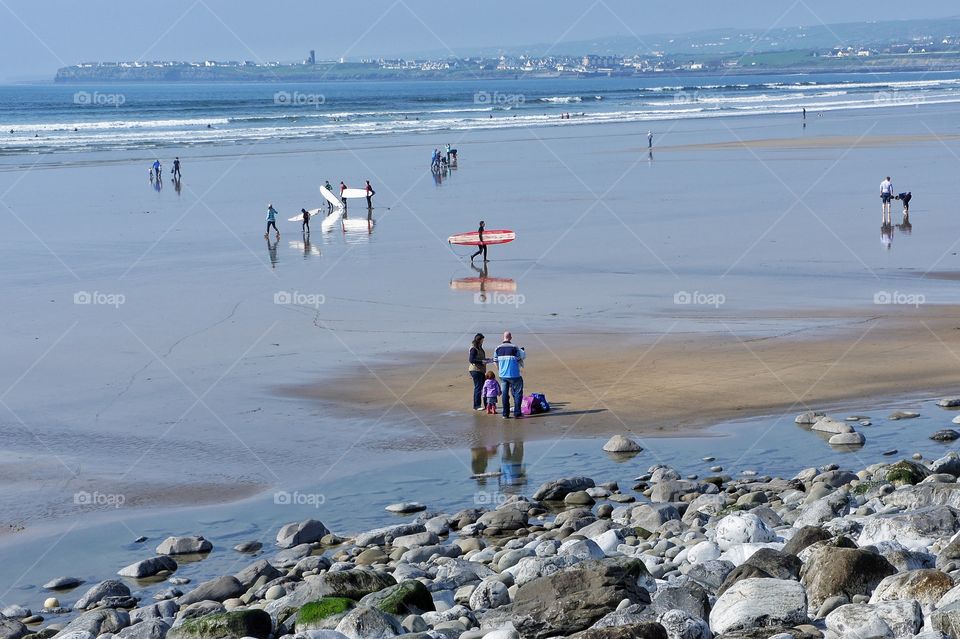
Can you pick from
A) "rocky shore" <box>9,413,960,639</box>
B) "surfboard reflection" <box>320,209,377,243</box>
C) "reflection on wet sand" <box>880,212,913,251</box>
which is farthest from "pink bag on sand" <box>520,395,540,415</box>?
"surfboard reflection" <box>320,209,377,243</box>

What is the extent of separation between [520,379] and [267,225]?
19289 millimetres

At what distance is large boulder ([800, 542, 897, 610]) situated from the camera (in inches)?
378

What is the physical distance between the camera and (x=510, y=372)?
17.9 m

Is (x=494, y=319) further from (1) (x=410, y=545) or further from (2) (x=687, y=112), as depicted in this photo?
(2) (x=687, y=112)

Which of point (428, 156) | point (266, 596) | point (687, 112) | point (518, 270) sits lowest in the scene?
point (266, 596)

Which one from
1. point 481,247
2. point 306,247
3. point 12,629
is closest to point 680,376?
point 12,629

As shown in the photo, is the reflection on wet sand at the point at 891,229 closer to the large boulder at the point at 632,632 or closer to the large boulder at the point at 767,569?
the large boulder at the point at 767,569

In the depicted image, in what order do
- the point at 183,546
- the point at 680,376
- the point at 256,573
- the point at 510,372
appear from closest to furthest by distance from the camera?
the point at 256,573 → the point at 183,546 → the point at 510,372 → the point at 680,376

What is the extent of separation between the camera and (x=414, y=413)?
18.4 meters

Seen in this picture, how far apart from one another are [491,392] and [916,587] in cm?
948

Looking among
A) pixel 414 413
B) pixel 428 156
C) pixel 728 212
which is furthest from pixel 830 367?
pixel 428 156

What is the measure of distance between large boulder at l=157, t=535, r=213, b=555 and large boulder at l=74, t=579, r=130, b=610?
1.12 metres

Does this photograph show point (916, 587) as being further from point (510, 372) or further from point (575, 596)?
point (510, 372)

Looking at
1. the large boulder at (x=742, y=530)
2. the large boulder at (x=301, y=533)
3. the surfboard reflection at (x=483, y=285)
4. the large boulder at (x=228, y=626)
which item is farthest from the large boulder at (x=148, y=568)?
the surfboard reflection at (x=483, y=285)
